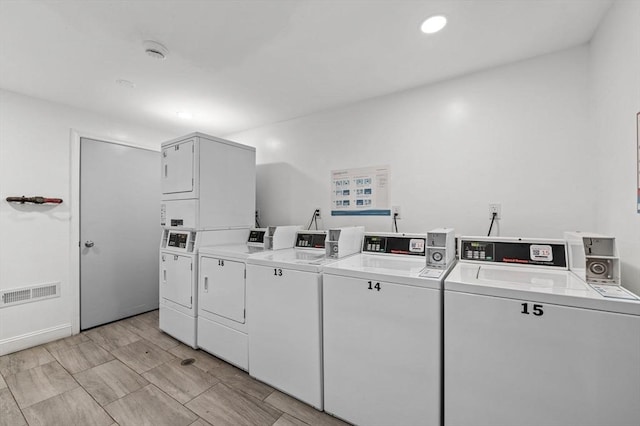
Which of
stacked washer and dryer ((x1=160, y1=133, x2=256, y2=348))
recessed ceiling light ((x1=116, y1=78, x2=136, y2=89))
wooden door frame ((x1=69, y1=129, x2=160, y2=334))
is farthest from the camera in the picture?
wooden door frame ((x1=69, y1=129, x2=160, y2=334))

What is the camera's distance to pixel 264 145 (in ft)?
11.5

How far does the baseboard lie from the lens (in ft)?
→ 7.97

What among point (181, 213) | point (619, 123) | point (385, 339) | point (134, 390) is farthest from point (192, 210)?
point (619, 123)

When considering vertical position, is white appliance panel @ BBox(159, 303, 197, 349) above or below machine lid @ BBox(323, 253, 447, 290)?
below

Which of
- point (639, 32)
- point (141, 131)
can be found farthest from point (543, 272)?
point (141, 131)

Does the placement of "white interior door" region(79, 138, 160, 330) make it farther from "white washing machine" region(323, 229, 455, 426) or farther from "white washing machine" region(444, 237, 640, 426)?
"white washing machine" region(444, 237, 640, 426)

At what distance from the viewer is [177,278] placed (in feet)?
8.80

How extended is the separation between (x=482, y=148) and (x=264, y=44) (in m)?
1.87

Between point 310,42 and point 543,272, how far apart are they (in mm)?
2090

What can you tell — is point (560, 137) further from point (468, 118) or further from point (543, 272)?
point (543, 272)

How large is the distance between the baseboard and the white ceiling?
2357 mm

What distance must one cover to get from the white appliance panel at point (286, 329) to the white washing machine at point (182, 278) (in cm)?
83

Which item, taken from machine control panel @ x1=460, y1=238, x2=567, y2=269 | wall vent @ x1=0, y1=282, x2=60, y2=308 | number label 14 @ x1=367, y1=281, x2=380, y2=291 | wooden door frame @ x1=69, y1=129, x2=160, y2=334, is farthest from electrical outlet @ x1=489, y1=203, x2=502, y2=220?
wall vent @ x1=0, y1=282, x2=60, y2=308

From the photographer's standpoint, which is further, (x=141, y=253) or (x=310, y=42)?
(x=141, y=253)
